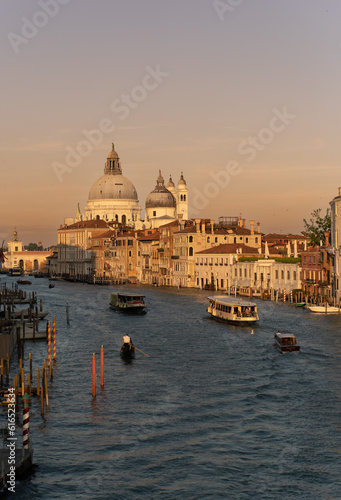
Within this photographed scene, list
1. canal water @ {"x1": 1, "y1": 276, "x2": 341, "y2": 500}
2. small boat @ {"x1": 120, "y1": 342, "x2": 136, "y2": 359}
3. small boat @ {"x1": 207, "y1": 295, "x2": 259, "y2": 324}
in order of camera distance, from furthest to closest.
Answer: small boat @ {"x1": 207, "y1": 295, "x2": 259, "y2": 324}, small boat @ {"x1": 120, "y1": 342, "x2": 136, "y2": 359}, canal water @ {"x1": 1, "y1": 276, "x2": 341, "y2": 500}

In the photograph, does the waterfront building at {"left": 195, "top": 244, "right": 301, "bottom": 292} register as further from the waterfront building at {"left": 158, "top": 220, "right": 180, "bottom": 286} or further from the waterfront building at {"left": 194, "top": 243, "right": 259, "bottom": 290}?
the waterfront building at {"left": 158, "top": 220, "right": 180, "bottom": 286}

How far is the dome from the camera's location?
19050 cm

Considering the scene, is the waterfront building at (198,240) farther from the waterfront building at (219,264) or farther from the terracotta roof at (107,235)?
the terracotta roof at (107,235)

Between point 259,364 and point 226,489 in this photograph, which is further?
point 259,364

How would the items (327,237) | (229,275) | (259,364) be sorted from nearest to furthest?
1. (259,364)
2. (327,237)
3. (229,275)

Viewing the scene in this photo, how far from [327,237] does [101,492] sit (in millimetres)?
60477

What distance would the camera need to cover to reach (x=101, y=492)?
23.1m

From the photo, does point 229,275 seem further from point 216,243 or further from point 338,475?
point 338,475

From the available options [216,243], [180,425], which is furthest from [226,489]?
[216,243]

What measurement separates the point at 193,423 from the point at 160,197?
16224cm

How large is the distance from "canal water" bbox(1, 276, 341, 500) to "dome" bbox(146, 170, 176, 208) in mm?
139314

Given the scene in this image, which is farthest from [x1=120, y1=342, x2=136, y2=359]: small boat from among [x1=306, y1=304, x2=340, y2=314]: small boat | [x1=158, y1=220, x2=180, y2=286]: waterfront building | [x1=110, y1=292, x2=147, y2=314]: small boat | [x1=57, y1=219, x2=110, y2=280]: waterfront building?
[x1=57, y1=219, x2=110, y2=280]: waterfront building

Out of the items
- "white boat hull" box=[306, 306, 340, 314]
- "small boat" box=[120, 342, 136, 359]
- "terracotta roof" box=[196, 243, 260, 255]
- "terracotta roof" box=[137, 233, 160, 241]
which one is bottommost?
"small boat" box=[120, 342, 136, 359]

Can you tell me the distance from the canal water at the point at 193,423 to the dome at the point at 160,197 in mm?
139314
